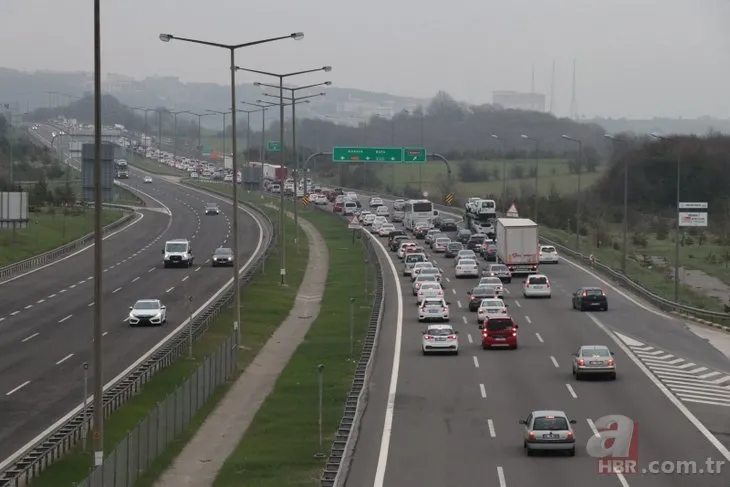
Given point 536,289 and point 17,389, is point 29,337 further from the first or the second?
point 536,289

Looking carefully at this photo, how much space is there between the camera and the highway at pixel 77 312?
42.0 metres

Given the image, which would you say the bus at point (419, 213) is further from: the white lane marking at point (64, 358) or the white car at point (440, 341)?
the white lane marking at point (64, 358)

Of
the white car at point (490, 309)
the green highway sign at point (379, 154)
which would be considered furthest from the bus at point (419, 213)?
the white car at point (490, 309)

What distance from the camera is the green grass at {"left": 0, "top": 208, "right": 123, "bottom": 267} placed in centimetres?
9587

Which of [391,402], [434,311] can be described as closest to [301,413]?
[391,402]

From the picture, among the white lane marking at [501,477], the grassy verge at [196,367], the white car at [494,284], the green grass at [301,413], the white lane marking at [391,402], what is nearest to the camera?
the white lane marking at [501,477]

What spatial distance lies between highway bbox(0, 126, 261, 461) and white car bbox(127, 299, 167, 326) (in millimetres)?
481

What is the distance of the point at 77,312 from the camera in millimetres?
66250

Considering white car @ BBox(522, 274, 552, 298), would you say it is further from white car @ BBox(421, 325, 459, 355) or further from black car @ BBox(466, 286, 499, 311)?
white car @ BBox(421, 325, 459, 355)

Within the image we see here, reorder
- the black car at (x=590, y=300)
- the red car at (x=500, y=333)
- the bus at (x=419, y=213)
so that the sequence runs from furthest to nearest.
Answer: the bus at (x=419, y=213)
the black car at (x=590, y=300)
the red car at (x=500, y=333)

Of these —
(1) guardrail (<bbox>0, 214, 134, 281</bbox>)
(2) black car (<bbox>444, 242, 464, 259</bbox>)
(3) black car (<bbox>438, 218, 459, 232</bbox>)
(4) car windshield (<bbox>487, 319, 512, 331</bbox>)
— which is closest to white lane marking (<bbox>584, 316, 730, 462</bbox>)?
(4) car windshield (<bbox>487, 319, 512, 331</bbox>)

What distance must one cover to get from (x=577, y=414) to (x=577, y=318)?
84.4ft

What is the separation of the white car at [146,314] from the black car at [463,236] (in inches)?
1982

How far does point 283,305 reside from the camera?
7231 centimetres
